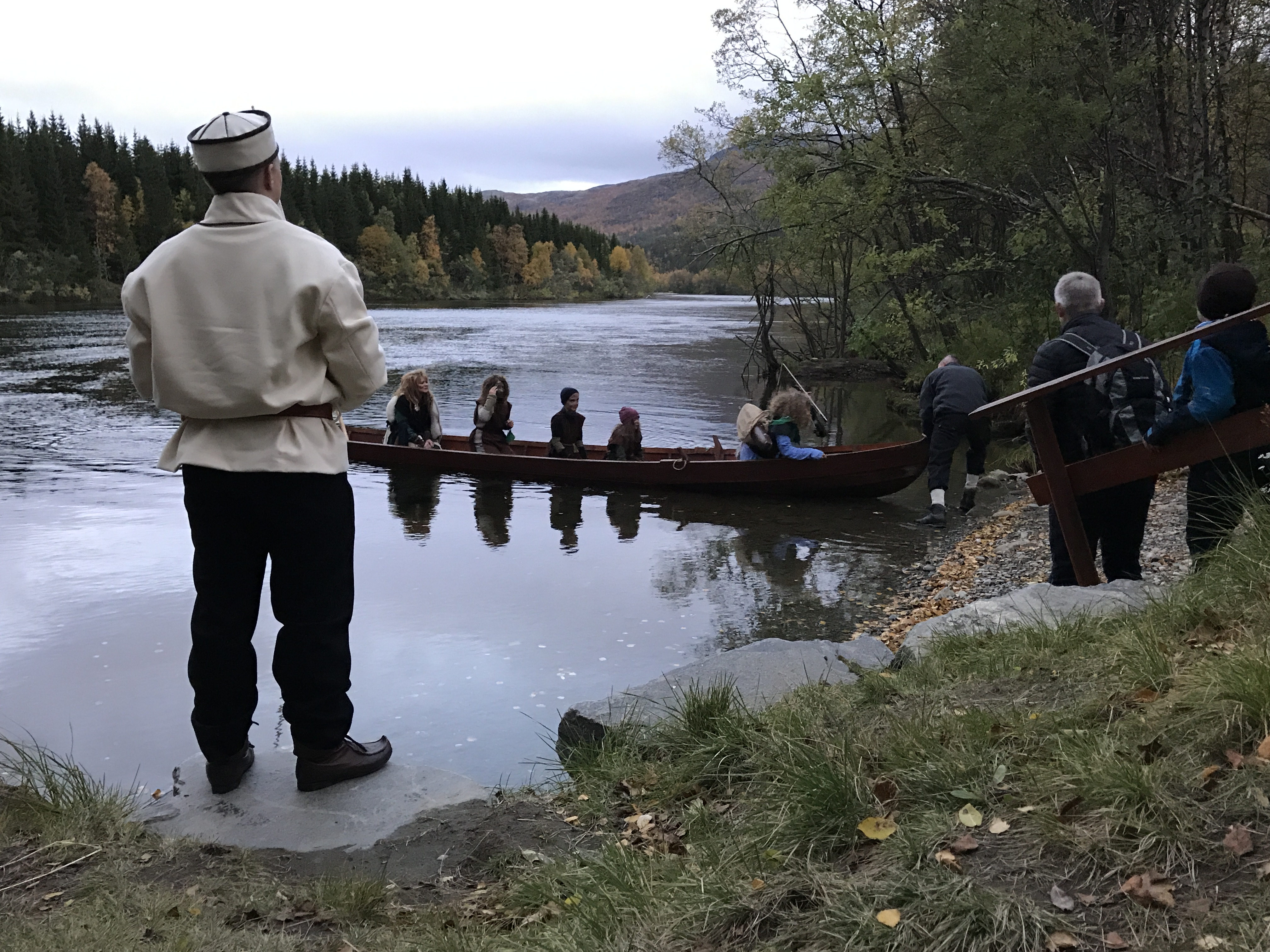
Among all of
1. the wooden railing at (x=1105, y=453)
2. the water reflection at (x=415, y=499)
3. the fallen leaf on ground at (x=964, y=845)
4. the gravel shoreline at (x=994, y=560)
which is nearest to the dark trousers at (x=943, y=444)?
the gravel shoreline at (x=994, y=560)

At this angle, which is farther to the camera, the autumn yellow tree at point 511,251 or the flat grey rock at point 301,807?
the autumn yellow tree at point 511,251

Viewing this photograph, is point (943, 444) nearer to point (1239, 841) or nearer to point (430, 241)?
point (1239, 841)

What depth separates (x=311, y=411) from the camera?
11.5 ft

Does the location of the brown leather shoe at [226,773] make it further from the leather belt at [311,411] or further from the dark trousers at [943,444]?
the dark trousers at [943,444]

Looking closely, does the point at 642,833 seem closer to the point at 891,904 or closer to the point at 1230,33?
the point at 891,904

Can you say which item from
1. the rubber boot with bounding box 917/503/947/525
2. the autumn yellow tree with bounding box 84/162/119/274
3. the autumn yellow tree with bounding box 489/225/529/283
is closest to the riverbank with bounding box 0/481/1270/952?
the rubber boot with bounding box 917/503/947/525

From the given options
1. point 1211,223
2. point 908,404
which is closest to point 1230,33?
point 1211,223

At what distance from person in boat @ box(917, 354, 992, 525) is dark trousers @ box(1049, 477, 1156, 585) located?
617 centimetres

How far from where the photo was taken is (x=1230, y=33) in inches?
689

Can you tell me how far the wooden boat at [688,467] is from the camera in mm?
12961

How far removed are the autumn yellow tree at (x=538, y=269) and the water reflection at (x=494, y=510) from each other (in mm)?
110214

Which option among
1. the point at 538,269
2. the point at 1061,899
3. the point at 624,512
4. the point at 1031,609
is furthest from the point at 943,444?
the point at 538,269

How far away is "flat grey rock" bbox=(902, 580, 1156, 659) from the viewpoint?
4.61m

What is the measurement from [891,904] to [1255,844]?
0.81 meters
